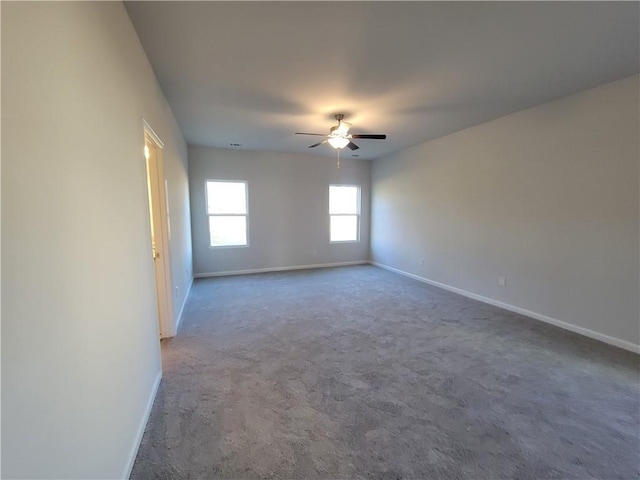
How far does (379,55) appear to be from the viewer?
2.21 m

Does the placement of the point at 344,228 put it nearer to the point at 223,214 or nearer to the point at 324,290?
the point at 324,290

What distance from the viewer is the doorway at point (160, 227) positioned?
2.72 m

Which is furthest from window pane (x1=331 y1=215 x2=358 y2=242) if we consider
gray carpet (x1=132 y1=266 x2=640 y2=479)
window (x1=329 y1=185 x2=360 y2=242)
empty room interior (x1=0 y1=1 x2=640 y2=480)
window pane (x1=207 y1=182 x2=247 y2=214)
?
gray carpet (x1=132 y1=266 x2=640 y2=479)

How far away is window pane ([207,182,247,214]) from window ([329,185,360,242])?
2.02m

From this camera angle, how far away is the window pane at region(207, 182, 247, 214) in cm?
565

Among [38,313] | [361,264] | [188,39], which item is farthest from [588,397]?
[361,264]

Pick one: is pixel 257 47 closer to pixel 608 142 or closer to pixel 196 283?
pixel 608 142

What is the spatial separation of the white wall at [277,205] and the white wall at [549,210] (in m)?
2.15

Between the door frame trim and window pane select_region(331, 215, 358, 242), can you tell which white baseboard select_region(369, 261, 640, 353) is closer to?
window pane select_region(331, 215, 358, 242)

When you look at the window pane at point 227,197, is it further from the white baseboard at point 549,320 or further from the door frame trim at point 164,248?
the white baseboard at point 549,320

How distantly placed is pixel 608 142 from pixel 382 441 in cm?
356

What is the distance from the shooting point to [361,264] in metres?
6.88

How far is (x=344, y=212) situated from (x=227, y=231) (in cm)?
276

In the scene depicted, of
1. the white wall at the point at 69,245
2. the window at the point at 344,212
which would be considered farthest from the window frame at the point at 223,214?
the white wall at the point at 69,245
